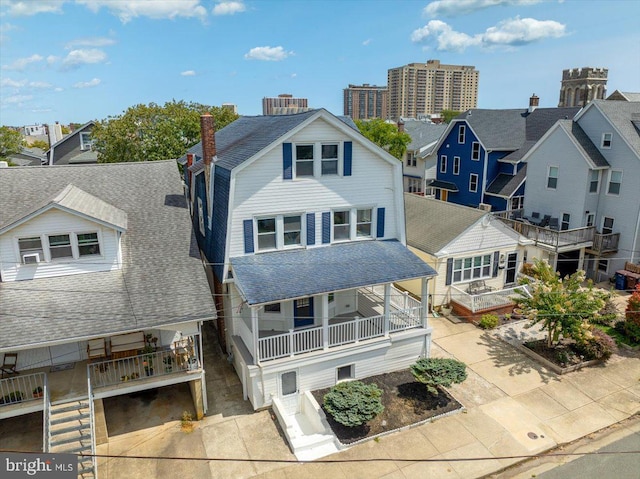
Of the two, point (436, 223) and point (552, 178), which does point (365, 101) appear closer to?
point (552, 178)

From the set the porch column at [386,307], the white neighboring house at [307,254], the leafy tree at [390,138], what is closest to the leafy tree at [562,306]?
the white neighboring house at [307,254]

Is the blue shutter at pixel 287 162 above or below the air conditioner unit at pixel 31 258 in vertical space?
above

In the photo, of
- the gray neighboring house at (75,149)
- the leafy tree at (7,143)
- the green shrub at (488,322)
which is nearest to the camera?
the green shrub at (488,322)

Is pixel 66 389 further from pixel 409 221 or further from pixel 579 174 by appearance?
pixel 579 174

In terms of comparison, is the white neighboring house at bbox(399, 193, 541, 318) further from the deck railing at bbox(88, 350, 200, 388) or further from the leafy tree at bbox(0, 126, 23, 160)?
the leafy tree at bbox(0, 126, 23, 160)

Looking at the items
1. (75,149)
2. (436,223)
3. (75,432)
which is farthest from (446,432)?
(75,149)

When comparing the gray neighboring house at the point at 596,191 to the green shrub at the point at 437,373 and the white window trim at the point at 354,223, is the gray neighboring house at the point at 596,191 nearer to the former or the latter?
the white window trim at the point at 354,223
